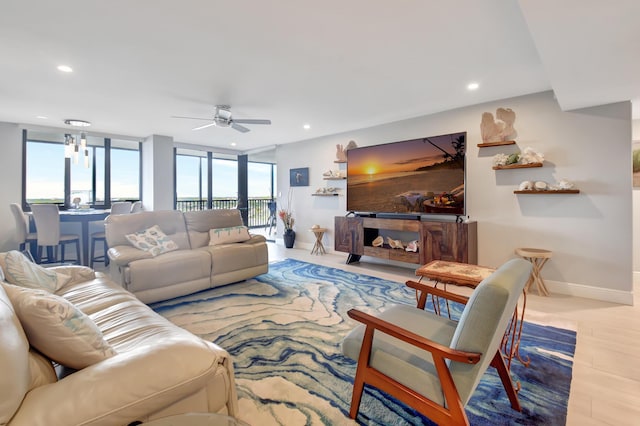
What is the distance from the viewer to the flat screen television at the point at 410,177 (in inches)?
156

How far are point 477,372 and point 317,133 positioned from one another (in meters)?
5.11

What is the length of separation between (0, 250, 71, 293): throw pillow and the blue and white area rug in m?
0.98

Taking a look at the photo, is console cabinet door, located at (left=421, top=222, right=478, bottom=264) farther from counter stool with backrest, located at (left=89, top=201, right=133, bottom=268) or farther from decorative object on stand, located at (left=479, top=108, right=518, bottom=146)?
counter stool with backrest, located at (left=89, top=201, right=133, bottom=268)

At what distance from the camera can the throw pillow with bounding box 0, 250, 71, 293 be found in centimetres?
178

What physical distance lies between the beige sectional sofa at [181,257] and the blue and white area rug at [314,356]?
0.18 meters

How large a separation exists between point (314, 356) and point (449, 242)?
2.51m

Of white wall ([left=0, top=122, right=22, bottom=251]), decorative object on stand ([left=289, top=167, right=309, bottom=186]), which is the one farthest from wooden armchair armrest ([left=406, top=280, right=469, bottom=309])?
white wall ([left=0, top=122, right=22, bottom=251])

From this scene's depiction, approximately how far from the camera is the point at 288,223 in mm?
6598

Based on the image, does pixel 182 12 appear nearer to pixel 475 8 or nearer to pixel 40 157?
pixel 475 8

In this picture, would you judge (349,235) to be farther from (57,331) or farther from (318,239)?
(57,331)

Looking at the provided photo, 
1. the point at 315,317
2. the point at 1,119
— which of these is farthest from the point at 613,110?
the point at 1,119

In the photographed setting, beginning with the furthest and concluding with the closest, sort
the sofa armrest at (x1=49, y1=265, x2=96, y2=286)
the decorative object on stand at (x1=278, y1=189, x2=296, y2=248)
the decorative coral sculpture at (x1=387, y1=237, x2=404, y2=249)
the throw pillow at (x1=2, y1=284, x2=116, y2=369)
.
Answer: the decorative object on stand at (x1=278, y1=189, x2=296, y2=248), the decorative coral sculpture at (x1=387, y1=237, x2=404, y2=249), the sofa armrest at (x1=49, y1=265, x2=96, y2=286), the throw pillow at (x1=2, y1=284, x2=116, y2=369)

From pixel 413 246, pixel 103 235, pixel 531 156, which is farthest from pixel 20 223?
pixel 531 156

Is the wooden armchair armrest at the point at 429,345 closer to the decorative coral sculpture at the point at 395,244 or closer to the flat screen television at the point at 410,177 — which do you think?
the flat screen television at the point at 410,177
